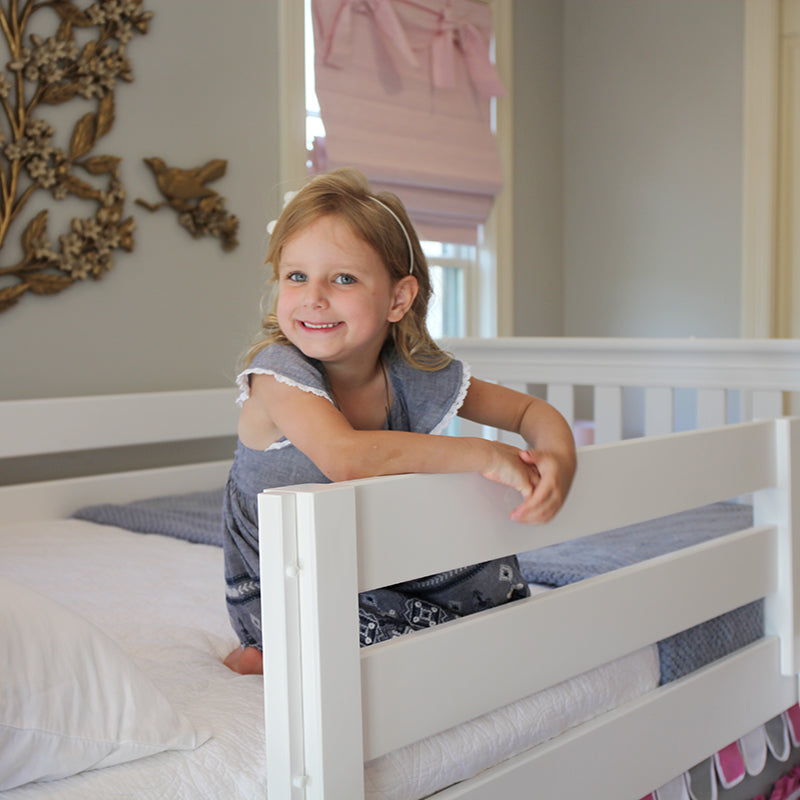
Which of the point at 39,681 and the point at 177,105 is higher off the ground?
the point at 177,105

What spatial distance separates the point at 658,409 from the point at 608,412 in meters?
0.11

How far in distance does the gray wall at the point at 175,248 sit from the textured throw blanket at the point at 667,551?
1.06m

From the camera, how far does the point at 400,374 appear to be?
1.08 metres

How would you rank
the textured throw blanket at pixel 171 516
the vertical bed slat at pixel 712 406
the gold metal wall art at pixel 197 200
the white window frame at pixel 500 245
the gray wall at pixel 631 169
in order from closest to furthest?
1. the textured throw blanket at pixel 171 516
2. the vertical bed slat at pixel 712 406
3. the gold metal wall art at pixel 197 200
4. the gray wall at pixel 631 169
5. the white window frame at pixel 500 245

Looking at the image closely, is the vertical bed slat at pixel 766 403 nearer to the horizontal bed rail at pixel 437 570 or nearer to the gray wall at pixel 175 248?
the horizontal bed rail at pixel 437 570

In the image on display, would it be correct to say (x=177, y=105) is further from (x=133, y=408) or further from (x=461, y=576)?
(x=461, y=576)

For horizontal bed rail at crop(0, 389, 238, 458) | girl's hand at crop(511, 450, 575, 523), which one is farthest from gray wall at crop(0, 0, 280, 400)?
girl's hand at crop(511, 450, 575, 523)

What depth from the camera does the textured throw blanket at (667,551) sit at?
1.09 metres

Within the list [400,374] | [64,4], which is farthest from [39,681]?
[64,4]

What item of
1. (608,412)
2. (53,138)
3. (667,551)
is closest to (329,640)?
(667,551)

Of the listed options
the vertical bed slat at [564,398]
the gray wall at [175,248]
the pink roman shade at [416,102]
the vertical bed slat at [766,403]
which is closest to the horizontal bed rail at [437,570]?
the vertical bed slat at [766,403]

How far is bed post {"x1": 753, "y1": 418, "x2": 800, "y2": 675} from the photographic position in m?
1.20

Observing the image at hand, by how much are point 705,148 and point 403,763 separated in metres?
2.51

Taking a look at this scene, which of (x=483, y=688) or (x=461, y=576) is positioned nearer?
(x=483, y=688)
